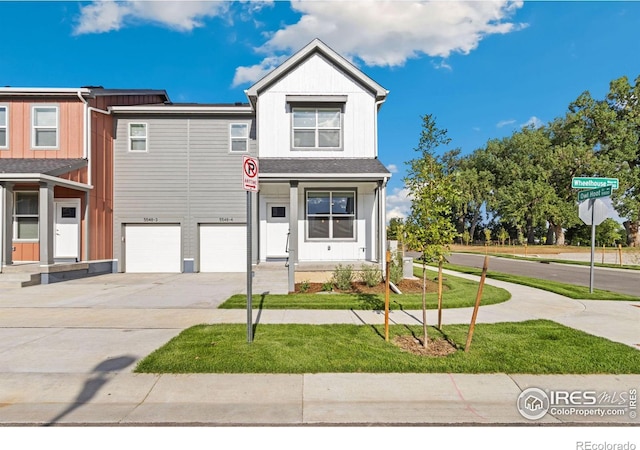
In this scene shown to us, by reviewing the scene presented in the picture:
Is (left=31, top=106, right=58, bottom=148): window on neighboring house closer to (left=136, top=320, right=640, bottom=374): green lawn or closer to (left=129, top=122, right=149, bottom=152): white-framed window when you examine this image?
(left=129, top=122, right=149, bottom=152): white-framed window

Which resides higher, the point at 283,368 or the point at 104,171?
the point at 104,171

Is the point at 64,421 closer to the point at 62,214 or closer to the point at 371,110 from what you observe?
the point at 371,110

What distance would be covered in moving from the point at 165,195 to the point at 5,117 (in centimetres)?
674

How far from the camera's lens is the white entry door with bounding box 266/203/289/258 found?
13.0 meters

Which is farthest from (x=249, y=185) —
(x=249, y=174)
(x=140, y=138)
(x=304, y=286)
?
(x=140, y=138)

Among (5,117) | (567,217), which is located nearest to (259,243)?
(5,117)

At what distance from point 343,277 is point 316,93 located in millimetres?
7276

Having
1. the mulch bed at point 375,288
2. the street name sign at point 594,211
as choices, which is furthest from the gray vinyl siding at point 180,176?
the street name sign at point 594,211

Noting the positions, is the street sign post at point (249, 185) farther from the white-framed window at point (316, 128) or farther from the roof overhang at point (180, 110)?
the roof overhang at point (180, 110)

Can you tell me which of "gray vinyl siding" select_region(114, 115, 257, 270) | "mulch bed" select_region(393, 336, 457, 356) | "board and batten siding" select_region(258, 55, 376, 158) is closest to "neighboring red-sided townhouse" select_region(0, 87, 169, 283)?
"gray vinyl siding" select_region(114, 115, 257, 270)

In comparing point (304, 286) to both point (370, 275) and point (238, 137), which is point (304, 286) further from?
point (238, 137)

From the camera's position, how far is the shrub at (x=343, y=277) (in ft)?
33.1

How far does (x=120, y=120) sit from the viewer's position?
14539 millimetres

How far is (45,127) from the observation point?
43.8ft
